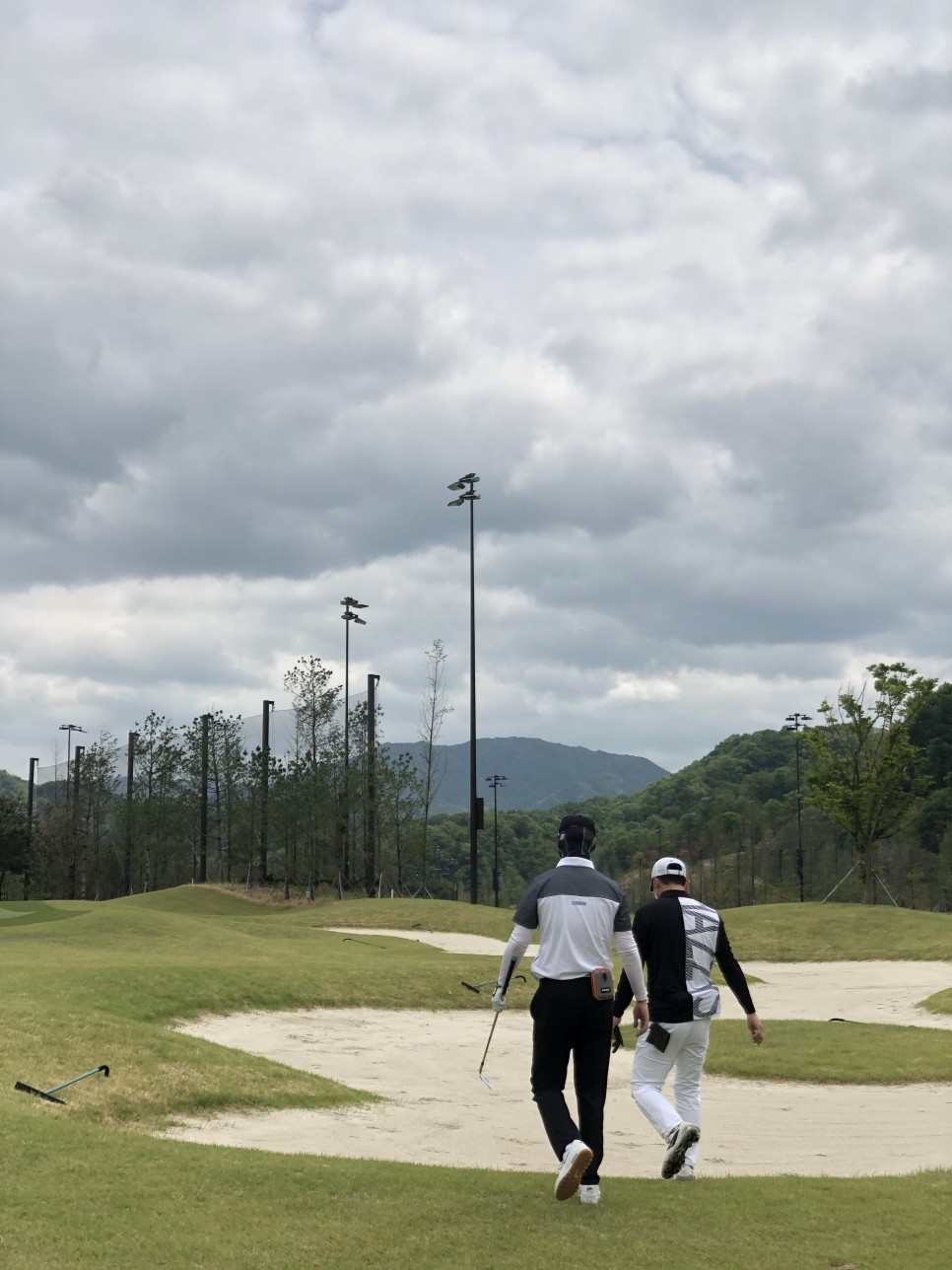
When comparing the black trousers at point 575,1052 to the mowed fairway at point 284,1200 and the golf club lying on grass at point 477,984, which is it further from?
the golf club lying on grass at point 477,984

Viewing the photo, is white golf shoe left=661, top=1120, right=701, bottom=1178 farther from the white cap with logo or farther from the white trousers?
the white cap with logo

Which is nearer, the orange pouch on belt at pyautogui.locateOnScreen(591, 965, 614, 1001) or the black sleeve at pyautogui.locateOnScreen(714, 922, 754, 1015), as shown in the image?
the orange pouch on belt at pyautogui.locateOnScreen(591, 965, 614, 1001)

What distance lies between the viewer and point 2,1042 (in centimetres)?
1226

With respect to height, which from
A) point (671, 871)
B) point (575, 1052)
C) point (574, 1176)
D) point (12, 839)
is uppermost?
point (671, 871)

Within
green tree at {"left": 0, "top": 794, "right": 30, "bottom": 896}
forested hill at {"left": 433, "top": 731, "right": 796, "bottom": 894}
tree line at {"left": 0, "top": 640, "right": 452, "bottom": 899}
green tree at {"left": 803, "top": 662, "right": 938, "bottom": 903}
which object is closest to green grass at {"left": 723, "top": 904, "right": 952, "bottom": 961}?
green tree at {"left": 803, "top": 662, "right": 938, "bottom": 903}

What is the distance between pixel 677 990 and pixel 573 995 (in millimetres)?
1299

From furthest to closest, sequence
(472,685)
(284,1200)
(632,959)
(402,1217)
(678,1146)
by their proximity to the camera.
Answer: (472,685), (678,1146), (632,959), (284,1200), (402,1217)

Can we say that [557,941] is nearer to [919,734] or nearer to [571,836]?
[571,836]

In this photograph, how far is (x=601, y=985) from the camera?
7457 millimetres

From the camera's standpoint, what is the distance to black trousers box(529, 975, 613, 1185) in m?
7.45

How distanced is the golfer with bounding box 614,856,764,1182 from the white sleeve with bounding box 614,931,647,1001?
244 mm

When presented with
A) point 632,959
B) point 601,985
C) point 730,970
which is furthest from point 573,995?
point 730,970

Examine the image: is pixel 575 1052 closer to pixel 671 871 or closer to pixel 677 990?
pixel 677 990

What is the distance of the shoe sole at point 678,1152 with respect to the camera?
799 cm
